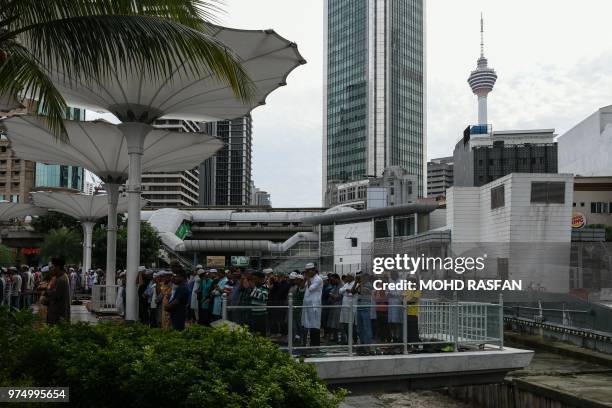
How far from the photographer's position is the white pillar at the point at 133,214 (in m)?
14.9

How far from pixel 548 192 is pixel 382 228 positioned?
19.1 meters

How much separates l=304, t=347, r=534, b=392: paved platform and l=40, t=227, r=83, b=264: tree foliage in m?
58.4

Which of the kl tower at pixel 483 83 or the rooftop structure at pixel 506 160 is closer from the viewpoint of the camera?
the rooftop structure at pixel 506 160

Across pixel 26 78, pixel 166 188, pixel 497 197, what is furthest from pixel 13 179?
pixel 26 78

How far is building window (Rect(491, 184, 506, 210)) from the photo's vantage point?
4450 cm

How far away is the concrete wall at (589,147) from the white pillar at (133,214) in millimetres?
78427

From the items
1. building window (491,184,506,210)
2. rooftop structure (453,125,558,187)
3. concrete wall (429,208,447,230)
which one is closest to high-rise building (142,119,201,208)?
rooftop structure (453,125,558,187)

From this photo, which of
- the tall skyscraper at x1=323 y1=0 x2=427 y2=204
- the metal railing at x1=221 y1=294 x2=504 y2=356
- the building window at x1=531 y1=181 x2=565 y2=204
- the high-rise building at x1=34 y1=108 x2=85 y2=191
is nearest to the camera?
the metal railing at x1=221 y1=294 x2=504 y2=356

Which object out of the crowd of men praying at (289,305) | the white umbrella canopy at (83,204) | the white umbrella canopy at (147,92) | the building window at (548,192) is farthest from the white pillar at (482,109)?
the crowd of men praying at (289,305)

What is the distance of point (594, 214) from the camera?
77688 mm

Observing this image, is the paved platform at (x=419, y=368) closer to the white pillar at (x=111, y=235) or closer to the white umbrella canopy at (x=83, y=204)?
the white pillar at (x=111, y=235)

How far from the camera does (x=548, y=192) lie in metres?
43.1

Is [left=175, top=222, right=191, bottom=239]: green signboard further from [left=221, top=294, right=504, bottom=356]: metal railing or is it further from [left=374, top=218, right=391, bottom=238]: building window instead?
[left=221, top=294, right=504, bottom=356]: metal railing

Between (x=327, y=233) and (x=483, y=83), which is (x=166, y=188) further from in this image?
(x=483, y=83)
